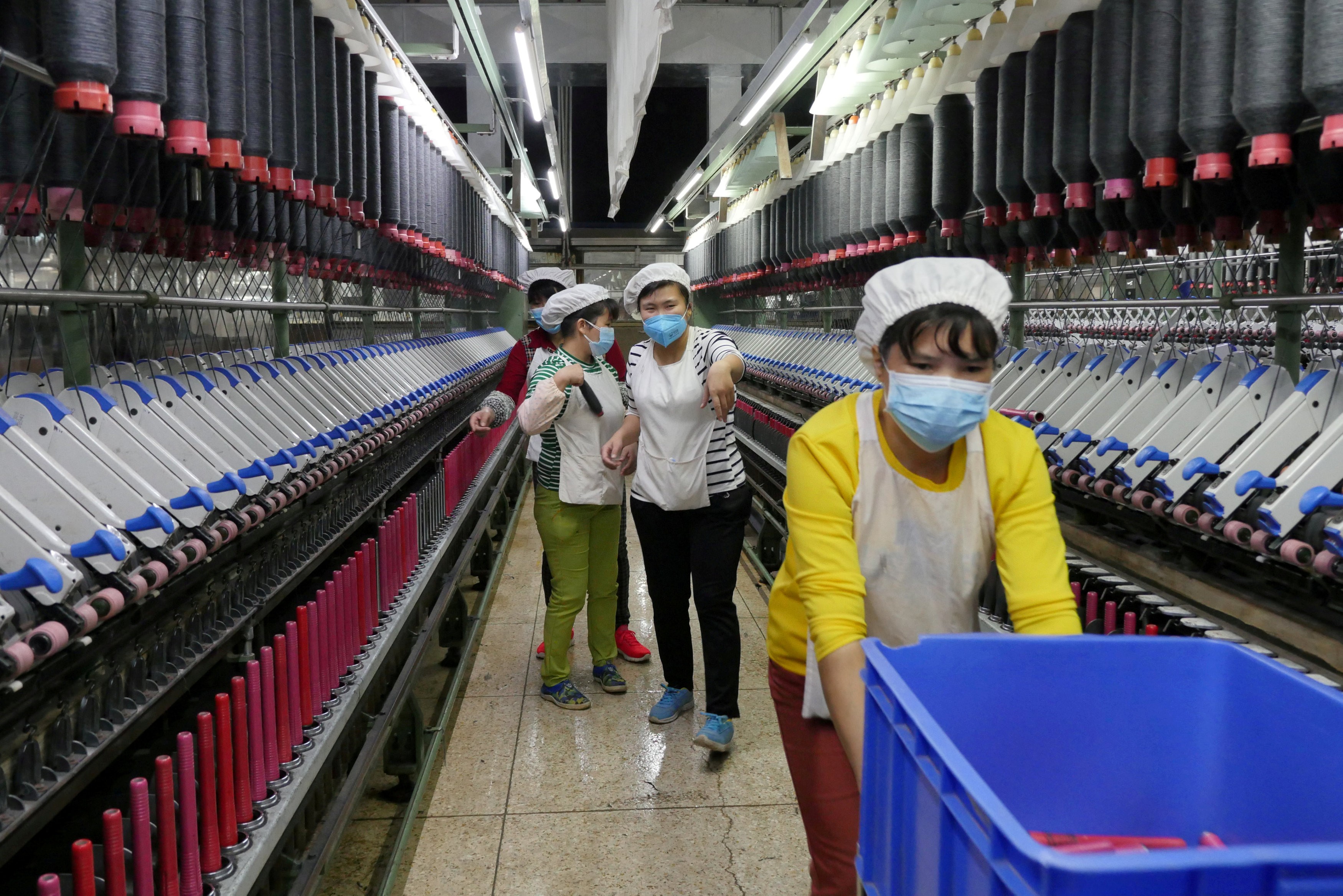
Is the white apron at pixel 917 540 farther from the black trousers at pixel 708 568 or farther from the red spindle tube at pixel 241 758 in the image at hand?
the black trousers at pixel 708 568

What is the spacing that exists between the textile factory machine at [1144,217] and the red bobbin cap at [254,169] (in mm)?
1887

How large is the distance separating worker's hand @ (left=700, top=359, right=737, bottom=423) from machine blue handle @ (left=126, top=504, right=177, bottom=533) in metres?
1.82

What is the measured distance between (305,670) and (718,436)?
1.57m

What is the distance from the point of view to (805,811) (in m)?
1.73

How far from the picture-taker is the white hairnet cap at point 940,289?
1.41 meters

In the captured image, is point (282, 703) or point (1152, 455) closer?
point (282, 703)

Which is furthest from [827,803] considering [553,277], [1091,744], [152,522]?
[553,277]

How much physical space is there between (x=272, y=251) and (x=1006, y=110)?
8.20 feet

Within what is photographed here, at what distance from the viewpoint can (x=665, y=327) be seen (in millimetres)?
3346

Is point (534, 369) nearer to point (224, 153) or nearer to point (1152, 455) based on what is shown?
point (224, 153)

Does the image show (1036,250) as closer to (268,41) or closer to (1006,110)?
(1006,110)

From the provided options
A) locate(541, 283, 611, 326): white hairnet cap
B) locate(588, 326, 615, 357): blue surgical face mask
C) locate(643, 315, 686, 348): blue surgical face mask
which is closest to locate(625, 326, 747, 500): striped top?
locate(643, 315, 686, 348): blue surgical face mask

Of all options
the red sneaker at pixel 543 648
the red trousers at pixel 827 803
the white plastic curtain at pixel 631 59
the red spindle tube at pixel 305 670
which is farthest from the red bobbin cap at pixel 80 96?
the red sneaker at pixel 543 648

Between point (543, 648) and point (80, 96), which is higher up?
point (80, 96)
